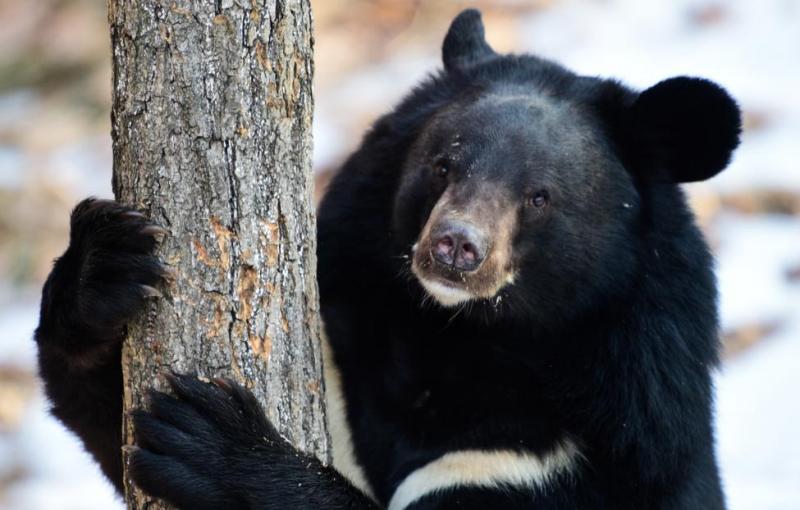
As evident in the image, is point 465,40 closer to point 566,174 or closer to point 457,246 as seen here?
point 566,174

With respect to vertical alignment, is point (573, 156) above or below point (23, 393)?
below

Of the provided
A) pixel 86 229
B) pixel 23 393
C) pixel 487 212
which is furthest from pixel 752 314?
pixel 86 229

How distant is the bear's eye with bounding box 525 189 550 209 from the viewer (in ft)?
13.4

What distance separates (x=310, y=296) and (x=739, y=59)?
32.3 ft

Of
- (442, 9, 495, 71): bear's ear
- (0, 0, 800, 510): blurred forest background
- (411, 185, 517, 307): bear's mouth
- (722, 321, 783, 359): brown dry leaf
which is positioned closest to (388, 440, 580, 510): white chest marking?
(411, 185, 517, 307): bear's mouth

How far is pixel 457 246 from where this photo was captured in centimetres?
373

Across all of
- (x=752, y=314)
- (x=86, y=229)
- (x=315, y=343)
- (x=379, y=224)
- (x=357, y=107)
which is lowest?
(x=315, y=343)

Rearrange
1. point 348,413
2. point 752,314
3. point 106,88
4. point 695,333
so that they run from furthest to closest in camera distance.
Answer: point 106,88 < point 752,314 < point 348,413 < point 695,333

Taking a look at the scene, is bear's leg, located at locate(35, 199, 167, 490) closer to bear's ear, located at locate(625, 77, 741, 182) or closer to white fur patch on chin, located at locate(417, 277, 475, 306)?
white fur patch on chin, located at locate(417, 277, 475, 306)

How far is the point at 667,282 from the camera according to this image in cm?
415

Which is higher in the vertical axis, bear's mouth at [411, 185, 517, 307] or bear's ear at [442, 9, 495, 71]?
bear's ear at [442, 9, 495, 71]

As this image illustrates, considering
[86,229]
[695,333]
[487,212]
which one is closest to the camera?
[86,229]

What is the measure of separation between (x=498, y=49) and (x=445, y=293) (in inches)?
342

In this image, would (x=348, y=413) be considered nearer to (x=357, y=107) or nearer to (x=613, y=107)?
(x=613, y=107)
